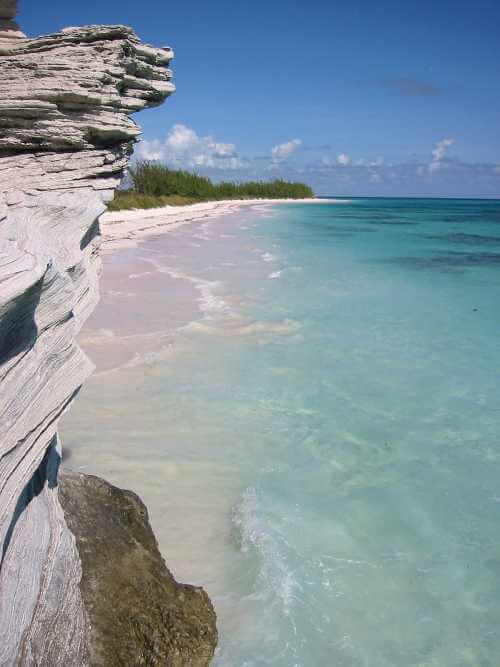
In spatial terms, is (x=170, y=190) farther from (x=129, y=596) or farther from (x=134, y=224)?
(x=129, y=596)

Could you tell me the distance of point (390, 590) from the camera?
333 cm

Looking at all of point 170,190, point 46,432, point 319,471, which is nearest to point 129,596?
point 46,432

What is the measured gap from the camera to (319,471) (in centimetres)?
465

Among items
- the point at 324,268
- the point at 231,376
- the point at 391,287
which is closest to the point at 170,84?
the point at 231,376

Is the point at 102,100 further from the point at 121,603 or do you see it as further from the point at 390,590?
the point at 390,590

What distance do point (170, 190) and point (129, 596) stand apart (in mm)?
47647

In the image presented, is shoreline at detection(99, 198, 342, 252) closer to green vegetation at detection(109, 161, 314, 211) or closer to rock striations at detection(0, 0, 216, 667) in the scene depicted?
green vegetation at detection(109, 161, 314, 211)

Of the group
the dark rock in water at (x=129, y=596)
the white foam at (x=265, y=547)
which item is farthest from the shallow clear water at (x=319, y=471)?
the dark rock in water at (x=129, y=596)

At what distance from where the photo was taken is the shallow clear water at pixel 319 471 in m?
3.10

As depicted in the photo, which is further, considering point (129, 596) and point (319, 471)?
point (319, 471)

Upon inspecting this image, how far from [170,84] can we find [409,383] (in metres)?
4.54

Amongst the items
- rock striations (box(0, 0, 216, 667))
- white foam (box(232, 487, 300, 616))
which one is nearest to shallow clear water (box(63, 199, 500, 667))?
white foam (box(232, 487, 300, 616))

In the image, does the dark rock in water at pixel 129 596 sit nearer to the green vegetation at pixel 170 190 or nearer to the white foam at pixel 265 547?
the white foam at pixel 265 547

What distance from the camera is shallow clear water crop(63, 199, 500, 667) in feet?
10.2
